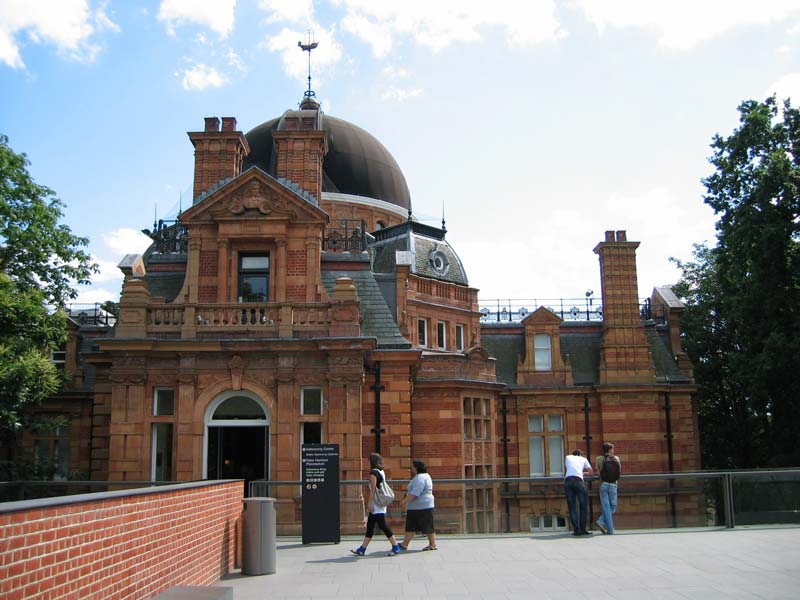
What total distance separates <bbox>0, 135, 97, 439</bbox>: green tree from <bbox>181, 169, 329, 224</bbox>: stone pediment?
5.19m

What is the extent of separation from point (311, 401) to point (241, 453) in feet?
9.06

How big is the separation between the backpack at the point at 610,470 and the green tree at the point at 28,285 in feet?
48.6

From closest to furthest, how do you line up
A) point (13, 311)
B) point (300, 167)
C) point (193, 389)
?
point (193, 389)
point (13, 311)
point (300, 167)

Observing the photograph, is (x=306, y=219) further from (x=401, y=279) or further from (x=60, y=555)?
(x=60, y=555)

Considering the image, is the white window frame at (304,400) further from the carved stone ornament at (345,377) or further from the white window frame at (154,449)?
the white window frame at (154,449)

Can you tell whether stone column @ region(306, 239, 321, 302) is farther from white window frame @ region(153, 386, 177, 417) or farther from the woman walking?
the woman walking

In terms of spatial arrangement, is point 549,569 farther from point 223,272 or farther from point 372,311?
point 223,272

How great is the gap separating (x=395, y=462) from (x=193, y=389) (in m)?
5.81

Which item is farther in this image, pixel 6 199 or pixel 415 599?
pixel 6 199

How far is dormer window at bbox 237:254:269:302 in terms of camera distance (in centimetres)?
2245

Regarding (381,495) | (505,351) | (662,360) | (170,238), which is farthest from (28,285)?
(662,360)

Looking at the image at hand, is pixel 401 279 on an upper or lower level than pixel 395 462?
upper

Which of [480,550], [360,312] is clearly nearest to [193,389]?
[360,312]

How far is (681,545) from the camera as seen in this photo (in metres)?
14.7
